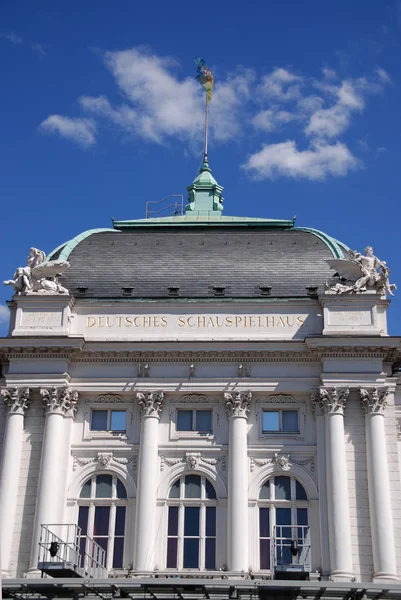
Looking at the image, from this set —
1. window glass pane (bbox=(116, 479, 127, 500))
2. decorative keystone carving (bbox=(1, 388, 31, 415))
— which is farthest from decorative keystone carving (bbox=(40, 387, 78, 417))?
window glass pane (bbox=(116, 479, 127, 500))

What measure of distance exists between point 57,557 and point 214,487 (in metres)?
7.16

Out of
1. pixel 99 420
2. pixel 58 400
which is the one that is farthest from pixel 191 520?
pixel 58 400

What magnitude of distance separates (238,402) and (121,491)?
5.91 metres

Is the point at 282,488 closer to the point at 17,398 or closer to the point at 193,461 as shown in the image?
the point at 193,461

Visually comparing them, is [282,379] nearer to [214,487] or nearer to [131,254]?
[214,487]

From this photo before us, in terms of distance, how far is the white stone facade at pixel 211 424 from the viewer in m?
37.1

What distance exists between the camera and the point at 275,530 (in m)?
37.3

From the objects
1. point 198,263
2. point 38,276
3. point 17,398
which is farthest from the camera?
point 198,263

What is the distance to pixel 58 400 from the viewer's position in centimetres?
3941

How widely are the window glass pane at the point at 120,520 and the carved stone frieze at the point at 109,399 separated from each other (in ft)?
14.5

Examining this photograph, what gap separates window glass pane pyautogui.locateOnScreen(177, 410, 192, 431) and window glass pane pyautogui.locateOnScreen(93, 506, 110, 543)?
4.39 m

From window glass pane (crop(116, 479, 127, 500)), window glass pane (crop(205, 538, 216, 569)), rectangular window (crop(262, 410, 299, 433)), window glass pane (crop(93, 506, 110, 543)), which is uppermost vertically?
rectangular window (crop(262, 410, 299, 433))

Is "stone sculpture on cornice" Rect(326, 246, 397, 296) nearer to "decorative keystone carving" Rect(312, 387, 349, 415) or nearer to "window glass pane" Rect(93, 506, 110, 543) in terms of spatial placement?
"decorative keystone carving" Rect(312, 387, 349, 415)

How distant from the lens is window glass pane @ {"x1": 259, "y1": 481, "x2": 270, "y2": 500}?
38.4 metres
